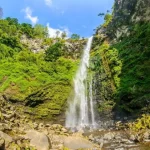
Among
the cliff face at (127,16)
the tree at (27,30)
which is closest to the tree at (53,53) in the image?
the cliff face at (127,16)

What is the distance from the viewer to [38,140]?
14484 mm

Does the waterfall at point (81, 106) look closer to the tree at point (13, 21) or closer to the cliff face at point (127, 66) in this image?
the cliff face at point (127, 66)

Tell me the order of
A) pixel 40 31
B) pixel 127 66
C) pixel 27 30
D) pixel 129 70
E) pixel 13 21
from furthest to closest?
pixel 40 31, pixel 13 21, pixel 27 30, pixel 127 66, pixel 129 70

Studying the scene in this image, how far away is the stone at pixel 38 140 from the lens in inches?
557

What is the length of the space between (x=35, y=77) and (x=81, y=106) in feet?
31.4

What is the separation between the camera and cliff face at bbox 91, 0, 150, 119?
32812 mm

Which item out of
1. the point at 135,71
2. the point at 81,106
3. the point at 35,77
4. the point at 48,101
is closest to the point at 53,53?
the point at 35,77

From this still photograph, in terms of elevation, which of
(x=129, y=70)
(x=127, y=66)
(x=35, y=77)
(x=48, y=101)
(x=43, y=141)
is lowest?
(x=43, y=141)

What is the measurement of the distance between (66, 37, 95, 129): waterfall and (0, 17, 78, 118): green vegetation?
49.4 inches

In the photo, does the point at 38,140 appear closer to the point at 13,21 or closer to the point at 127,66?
the point at 127,66

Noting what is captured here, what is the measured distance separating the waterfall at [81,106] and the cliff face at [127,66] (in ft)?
4.78

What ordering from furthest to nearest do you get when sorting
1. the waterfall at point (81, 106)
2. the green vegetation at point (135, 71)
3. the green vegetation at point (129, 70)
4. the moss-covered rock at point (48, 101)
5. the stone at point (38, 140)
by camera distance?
the moss-covered rock at point (48, 101) < the waterfall at point (81, 106) < the green vegetation at point (129, 70) < the green vegetation at point (135, 71) < the stone at point (38, 140)

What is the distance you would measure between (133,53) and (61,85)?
10.6 metres

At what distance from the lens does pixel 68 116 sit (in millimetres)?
36219
